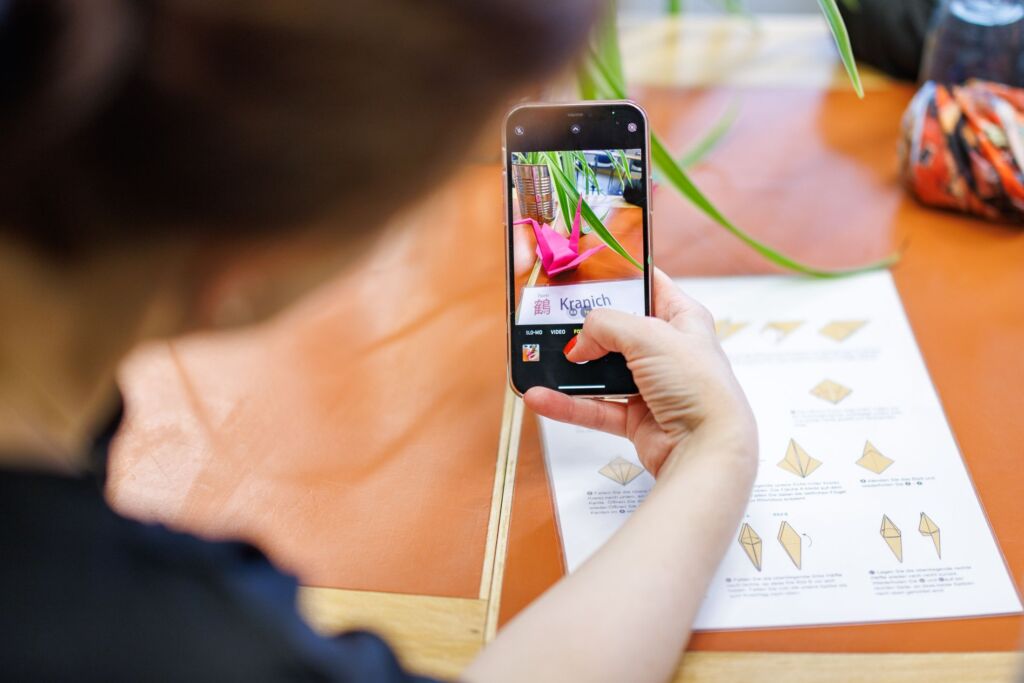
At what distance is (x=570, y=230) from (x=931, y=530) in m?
0.29

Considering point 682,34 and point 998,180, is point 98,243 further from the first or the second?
point 682,34

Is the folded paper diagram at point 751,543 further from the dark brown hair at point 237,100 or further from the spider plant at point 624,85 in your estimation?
the dark brown hair at point 237,100

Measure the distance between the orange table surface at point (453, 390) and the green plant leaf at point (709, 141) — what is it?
11 millimetres

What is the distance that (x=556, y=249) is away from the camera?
0.62 metres

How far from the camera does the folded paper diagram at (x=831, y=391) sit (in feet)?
2.07

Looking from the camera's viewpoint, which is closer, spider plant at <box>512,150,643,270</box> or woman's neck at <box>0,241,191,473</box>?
woman's neck at <box>0,241,191,473</box>

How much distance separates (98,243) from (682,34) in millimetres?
832

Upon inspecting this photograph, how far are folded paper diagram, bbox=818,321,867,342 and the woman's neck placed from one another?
489mm

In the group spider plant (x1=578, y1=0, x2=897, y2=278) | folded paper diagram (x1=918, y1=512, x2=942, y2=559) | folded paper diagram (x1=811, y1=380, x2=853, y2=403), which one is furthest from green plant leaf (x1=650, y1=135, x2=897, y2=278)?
folded paper diagram (x1=918, y1=512, x2=942, y2=559)

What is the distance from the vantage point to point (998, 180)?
0.74 metres

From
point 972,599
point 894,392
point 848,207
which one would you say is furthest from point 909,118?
point 972,599

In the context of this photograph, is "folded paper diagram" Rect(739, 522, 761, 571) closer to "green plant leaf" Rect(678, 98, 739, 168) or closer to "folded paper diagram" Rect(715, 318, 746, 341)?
"folded paper diagram" Rect(715, 318, 746, 341)

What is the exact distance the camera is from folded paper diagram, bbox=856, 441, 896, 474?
0.58 m

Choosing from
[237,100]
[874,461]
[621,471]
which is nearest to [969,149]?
[874,461]
